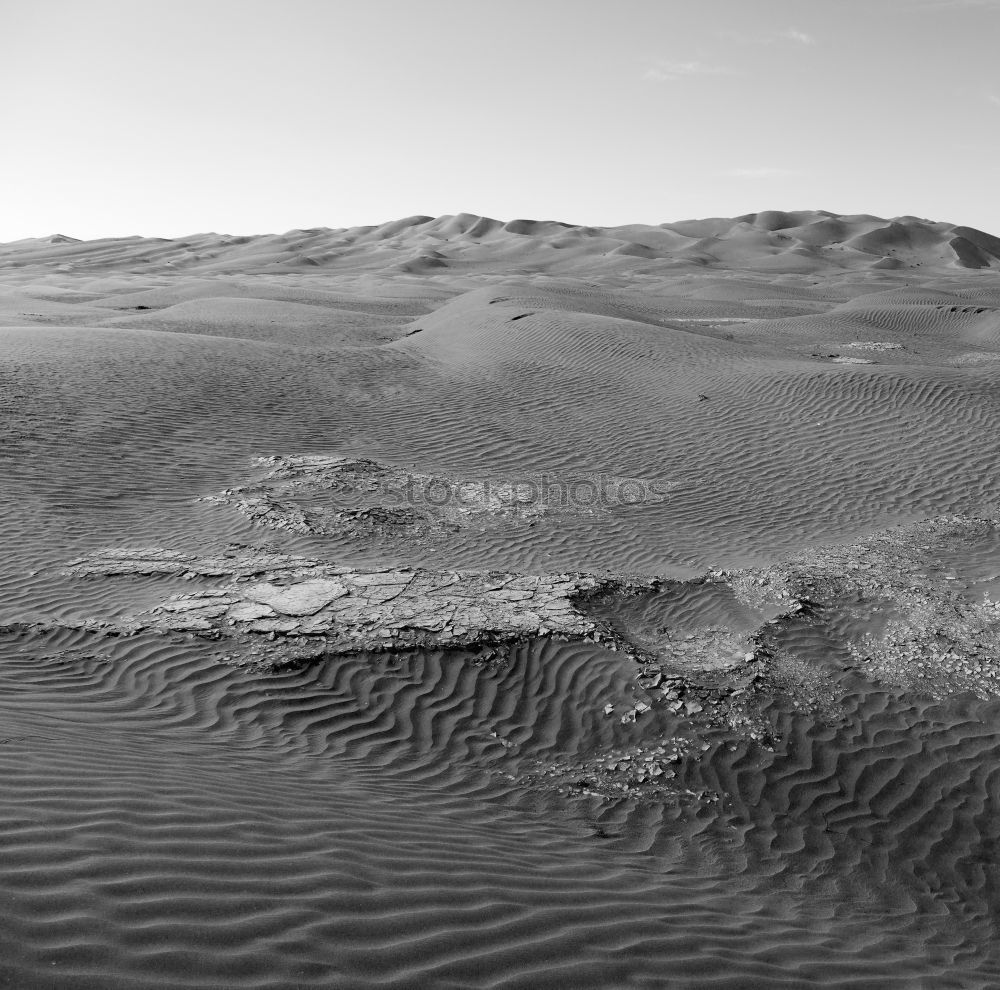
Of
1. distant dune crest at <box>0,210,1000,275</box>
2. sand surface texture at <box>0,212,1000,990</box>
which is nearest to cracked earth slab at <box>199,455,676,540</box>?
sand surface texture at <box>0,212,1000,990</box>

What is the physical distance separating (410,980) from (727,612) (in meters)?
6.23

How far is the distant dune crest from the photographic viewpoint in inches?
3214

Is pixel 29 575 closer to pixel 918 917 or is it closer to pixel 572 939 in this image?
pixel 572 939

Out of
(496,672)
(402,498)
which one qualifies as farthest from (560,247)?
(496,672)

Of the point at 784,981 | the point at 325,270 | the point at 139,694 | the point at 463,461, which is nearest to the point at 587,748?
the point at 784,981

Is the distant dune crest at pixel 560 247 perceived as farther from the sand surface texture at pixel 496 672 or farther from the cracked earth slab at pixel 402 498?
the cracked earth slab at pixel 402 498

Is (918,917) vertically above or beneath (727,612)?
beneath

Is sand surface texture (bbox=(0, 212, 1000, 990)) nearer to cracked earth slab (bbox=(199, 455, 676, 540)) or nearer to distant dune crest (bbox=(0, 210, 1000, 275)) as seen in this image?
cracked earth slab (bbox=(199, 455, 676, 540))

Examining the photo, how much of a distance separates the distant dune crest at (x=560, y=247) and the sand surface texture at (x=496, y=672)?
2438 inches

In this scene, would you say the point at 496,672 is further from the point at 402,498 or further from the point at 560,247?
the point at 560,247

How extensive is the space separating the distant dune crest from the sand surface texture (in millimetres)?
61920

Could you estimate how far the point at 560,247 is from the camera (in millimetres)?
91312

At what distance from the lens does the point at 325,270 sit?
78.3 metres

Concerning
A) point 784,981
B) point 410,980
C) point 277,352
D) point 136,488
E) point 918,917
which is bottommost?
point 918,917
